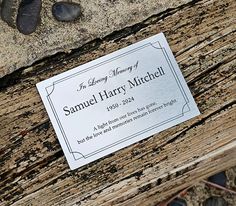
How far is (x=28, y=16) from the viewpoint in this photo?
5.53 ft

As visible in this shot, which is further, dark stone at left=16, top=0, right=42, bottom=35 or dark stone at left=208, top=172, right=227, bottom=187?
dark stone at left=208, top=172, right=227, bottom=187

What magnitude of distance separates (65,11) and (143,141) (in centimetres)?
46

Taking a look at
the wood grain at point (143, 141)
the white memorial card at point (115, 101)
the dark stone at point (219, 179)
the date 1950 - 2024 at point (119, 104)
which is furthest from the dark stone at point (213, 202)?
the date 1950 - 2024 at point (119, 104)

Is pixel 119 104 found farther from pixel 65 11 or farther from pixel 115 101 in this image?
pixel 65 11

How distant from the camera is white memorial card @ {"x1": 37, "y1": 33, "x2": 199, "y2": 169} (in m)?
1.61

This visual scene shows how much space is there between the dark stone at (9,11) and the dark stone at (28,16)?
0.02m

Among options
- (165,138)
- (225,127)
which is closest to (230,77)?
(225,127)

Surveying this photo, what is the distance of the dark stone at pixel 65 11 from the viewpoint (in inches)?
66.6

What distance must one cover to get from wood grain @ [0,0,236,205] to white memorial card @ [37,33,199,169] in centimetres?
3

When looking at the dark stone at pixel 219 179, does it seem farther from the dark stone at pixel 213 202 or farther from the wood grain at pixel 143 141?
the wood grain at pixel 143 141

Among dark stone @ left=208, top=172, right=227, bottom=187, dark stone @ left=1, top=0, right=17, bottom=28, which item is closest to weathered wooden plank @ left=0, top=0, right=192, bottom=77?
dark stone @ left=1, top=0, right=17, bottom=28

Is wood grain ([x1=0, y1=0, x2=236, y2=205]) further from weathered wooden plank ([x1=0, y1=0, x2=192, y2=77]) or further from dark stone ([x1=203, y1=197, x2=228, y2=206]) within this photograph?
dark stone ([x1=203, y1=197, x2=228, y2=206])

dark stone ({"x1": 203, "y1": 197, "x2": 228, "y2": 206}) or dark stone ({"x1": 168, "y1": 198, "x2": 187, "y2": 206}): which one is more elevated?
dark stone ({"x1": 168, "y1": 198, "x2": 187, "y2": 206})

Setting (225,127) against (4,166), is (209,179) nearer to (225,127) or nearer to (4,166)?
(225,127)
